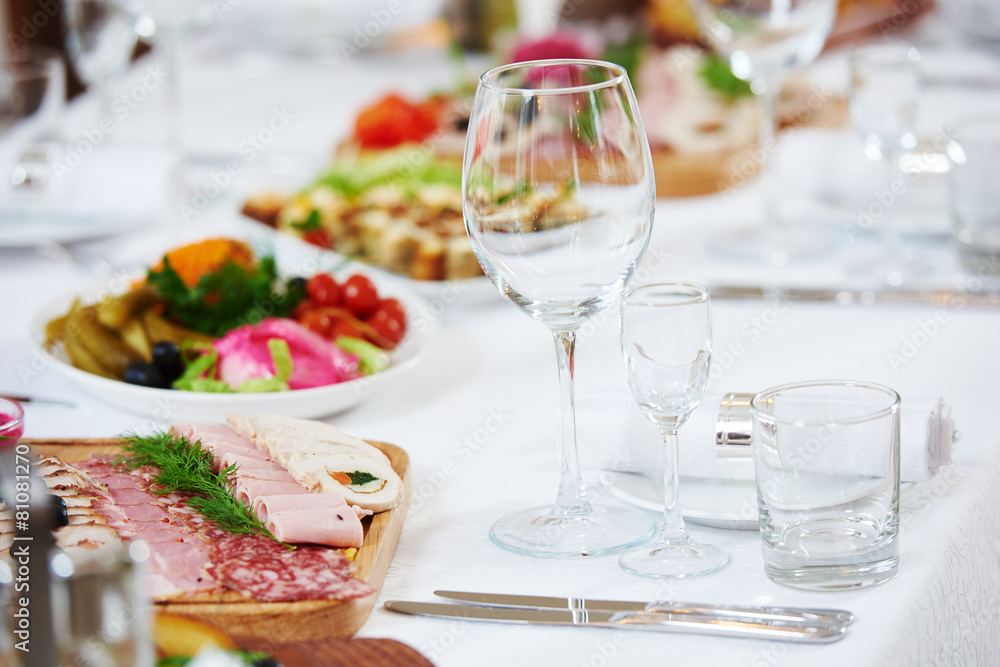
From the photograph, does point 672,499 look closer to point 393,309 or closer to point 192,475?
point 192,475

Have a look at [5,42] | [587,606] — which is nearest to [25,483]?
[587,606]

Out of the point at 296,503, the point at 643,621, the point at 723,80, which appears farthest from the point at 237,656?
the point at 723,80

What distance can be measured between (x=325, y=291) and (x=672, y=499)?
655 mm

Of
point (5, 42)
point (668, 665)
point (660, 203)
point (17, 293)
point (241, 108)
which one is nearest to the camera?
point (668, 665)

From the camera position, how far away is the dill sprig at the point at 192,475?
0.83 metres

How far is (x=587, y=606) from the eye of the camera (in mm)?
756

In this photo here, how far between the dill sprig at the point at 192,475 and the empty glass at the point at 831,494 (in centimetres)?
36

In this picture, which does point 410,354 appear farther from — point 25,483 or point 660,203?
point 660,203

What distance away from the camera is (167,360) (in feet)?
3.86

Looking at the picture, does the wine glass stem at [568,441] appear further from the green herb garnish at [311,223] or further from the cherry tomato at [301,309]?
the green herb garnish at [311,223]

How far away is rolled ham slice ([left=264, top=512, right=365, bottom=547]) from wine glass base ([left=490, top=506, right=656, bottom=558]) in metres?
0.13

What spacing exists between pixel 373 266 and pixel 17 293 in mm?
502

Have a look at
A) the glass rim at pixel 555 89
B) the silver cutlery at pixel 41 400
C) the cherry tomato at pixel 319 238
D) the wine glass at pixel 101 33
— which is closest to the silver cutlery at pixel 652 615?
the glass rim at pixel 555 89

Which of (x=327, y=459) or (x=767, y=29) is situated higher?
(x=767, y=29)
